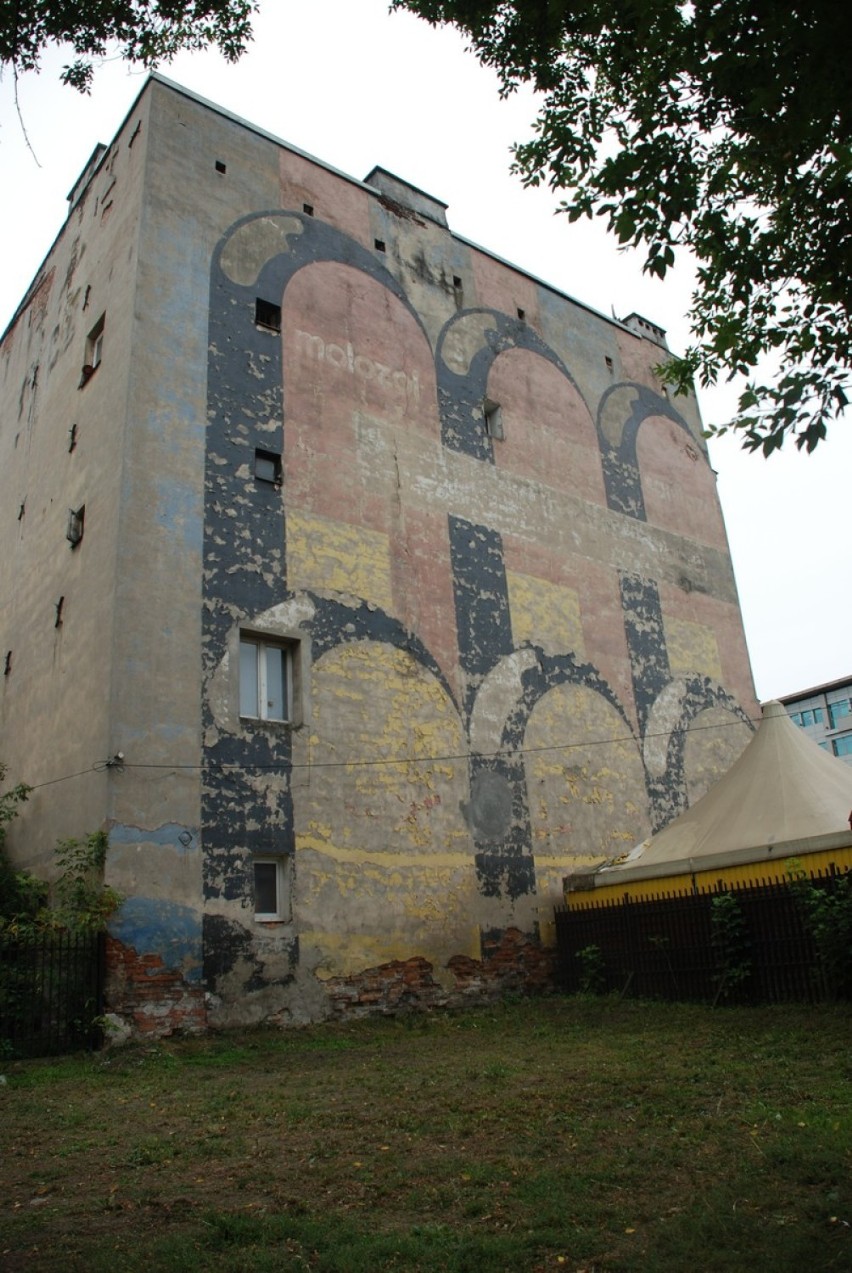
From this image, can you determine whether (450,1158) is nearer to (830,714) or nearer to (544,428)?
(544,428)

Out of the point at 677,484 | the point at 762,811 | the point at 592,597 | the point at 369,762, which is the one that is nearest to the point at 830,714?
the point at 677,484

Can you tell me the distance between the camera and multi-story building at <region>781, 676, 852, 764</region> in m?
55.9

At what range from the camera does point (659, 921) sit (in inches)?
559

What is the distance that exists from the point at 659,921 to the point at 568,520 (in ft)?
28.5

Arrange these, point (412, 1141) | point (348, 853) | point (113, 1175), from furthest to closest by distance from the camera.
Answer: point (348, 853), point (412, 1141), point (113, 1175)

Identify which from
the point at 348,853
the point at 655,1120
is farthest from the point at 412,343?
the point at 655,1120

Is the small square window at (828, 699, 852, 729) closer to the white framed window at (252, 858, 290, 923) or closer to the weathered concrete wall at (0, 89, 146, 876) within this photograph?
the weathered concrete wall at (0, 89, 146, 876)

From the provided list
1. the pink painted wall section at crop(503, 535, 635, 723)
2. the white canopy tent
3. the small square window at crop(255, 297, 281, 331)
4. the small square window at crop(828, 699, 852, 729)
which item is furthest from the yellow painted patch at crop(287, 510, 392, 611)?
the small square window at crop(828, 699, 852, 729)

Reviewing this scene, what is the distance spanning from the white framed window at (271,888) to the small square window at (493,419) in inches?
382

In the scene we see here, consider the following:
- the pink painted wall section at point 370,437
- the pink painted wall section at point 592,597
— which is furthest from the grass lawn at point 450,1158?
the pink painted wall section at point 592,597

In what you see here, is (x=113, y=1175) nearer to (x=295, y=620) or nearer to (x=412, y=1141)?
(x=412, y=1141)

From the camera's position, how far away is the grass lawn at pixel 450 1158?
185 inches

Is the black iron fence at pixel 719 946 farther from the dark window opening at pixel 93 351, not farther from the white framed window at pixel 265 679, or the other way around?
the dark window opening at pixel 93 351

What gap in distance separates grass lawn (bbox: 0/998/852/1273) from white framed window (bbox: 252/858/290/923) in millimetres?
2435
